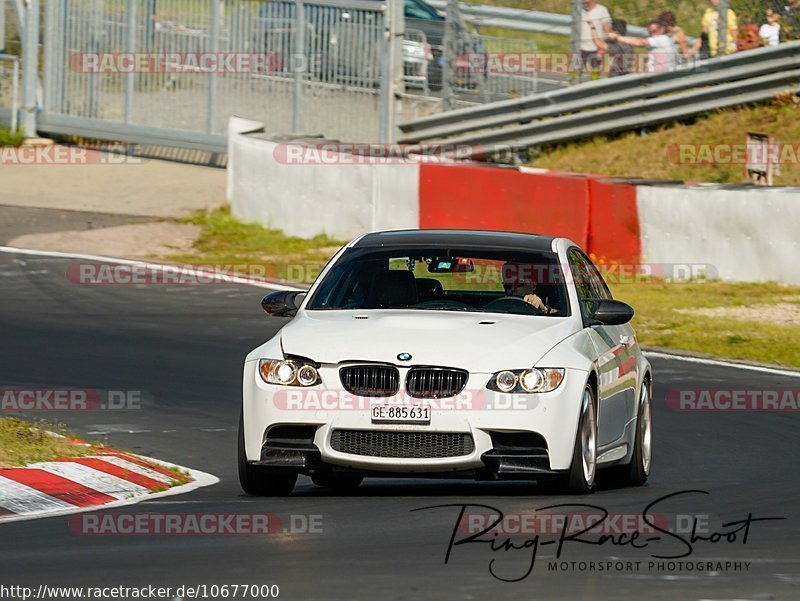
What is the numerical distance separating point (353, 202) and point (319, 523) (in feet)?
48.0

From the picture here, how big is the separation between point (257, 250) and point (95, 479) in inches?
524

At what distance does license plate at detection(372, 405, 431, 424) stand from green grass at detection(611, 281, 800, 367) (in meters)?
7.86

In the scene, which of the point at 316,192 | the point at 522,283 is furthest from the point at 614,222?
the point at 522,283

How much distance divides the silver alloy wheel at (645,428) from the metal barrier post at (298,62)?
58.4 ft

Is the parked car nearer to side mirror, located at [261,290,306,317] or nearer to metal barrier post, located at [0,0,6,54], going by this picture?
metal barrier post, located at [0,0,6,54]

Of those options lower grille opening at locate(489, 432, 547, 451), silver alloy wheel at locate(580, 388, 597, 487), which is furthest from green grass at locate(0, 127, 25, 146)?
lower grille opening at locate(489, 432, 547, 451)

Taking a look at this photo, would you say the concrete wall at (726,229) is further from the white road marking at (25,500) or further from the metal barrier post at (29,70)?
the metal barrier post at (29,70)

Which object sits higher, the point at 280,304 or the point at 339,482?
the point at 280,304

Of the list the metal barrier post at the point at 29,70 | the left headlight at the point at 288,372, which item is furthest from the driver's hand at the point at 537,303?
the metal barrier post at the point at 29,70

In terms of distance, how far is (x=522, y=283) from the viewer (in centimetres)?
932

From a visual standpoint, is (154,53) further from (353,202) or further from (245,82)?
(353,202)

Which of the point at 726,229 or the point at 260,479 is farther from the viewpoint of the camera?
the point at 726,229

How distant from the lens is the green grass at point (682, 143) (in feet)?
80.7

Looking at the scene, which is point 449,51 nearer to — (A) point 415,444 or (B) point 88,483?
(B) point 88,483
